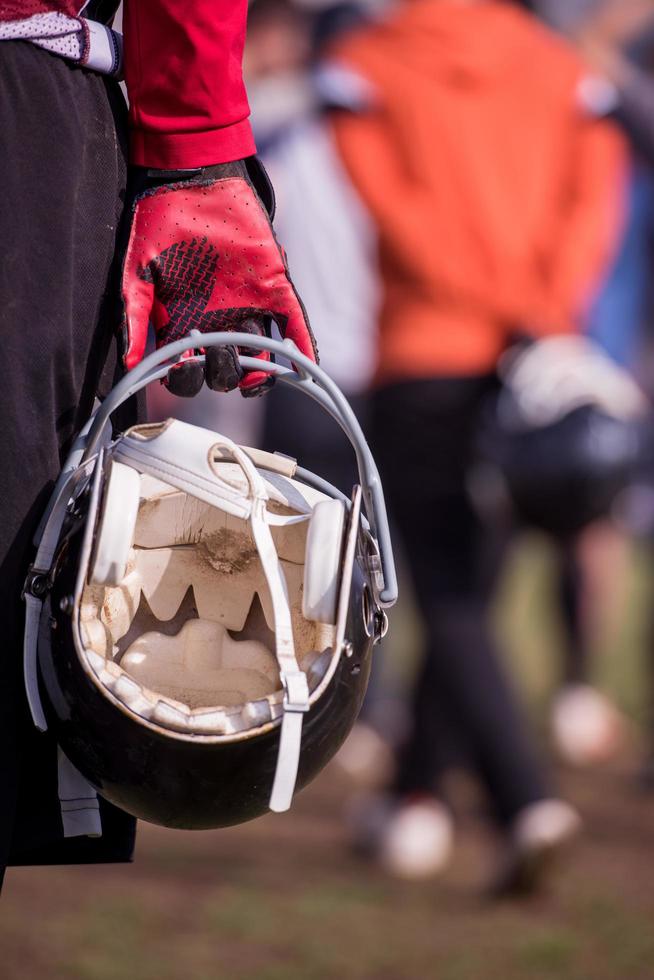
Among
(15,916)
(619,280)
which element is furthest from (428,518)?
(619,280)

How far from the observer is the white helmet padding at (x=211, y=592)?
134 centimetres

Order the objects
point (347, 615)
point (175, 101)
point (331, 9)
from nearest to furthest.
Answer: point (347, 615) → point (175, 101) → point (331, 9)

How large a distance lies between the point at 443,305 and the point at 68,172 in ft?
6.35

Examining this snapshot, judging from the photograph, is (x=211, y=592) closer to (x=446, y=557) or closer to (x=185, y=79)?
(x=185, y=79)

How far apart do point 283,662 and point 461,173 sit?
2215 mm

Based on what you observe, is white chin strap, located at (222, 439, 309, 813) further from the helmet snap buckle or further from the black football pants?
the black football pants

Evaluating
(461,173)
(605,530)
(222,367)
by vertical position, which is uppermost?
(222,367)

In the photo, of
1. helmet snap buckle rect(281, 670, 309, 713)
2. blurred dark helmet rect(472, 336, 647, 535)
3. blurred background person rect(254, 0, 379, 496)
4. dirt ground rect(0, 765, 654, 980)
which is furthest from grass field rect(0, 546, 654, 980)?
helmet snap buckle rect(281, 670, 309, 713)

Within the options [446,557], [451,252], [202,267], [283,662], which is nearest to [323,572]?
[283,662]

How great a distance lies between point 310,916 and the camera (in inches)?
114

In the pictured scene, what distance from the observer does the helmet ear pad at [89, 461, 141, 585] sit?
133 cm

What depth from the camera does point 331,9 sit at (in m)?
4.23

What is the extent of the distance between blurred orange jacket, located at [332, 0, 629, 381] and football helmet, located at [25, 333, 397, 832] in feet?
6.10

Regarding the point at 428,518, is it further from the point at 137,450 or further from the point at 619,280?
the point at 619,280
